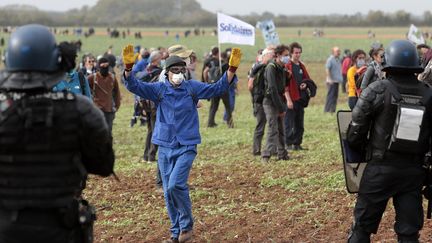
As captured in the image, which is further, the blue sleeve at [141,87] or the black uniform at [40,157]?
the blue sleeve at [141,87]

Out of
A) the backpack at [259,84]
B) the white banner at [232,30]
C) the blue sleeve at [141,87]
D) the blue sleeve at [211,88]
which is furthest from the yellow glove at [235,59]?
the white banner at [232,30]

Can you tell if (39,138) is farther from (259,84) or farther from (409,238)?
(259,84)

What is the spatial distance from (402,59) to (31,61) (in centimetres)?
290

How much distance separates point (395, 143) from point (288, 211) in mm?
3584

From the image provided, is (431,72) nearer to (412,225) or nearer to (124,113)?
(412,225)

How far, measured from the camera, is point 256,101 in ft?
44.0

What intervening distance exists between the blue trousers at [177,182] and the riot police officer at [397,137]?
7.53 ft

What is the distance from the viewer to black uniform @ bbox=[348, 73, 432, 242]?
19.3 ft

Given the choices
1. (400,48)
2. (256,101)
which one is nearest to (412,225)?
(400,48)

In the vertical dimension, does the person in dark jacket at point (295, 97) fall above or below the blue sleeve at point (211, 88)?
below

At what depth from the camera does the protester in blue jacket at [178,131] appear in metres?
7.86

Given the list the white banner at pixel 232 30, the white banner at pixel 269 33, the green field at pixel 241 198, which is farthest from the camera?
the white banner at pixel 269 33

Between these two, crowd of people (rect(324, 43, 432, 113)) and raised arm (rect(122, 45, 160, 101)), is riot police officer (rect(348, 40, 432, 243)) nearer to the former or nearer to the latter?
crowd of people (rect(324, 43, 432, 113))

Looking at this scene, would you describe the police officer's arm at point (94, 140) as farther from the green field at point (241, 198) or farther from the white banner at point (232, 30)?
the white banner at point (232, 30)
